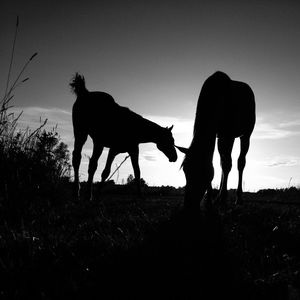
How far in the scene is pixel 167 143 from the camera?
489 inches

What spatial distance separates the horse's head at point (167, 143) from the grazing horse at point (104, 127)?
516mm

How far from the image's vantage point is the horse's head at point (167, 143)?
40.5 feet

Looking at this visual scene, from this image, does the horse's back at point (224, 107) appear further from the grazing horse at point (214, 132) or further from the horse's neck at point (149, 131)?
the horse's neck at point (149, 131)

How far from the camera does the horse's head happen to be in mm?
12344

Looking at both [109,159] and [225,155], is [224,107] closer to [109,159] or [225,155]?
[225,155]

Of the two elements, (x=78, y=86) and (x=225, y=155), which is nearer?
(x=225, y=155)

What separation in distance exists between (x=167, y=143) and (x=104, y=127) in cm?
312

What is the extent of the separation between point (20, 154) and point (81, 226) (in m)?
2.12

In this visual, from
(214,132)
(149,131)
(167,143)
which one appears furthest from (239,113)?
(167,143)

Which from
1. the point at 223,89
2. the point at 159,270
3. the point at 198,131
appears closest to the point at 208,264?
the point at 159,270

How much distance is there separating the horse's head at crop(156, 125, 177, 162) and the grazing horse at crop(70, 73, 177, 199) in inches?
20.3

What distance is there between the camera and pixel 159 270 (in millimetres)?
2105

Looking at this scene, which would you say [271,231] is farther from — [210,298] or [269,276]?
[210,298]

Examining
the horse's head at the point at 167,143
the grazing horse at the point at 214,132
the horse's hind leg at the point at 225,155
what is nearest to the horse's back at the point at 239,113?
the grazing horse at the point at 214,132
